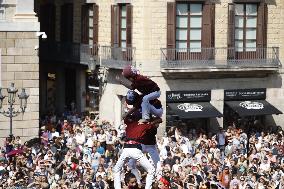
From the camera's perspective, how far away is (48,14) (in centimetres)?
4909

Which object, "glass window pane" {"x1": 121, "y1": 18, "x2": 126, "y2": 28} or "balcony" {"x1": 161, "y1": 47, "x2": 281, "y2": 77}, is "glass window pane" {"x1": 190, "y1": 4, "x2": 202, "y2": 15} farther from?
"glass window pane" {"x1": 121, "y1": 18, "x2": 126, "y2": 28}

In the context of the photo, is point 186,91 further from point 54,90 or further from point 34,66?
point 54,90

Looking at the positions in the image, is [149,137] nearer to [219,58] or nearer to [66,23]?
[219,58]

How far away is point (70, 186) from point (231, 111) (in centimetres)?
1786

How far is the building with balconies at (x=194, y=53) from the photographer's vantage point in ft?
131

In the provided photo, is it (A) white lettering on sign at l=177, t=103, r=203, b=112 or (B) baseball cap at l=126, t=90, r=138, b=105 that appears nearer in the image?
(B) baseball cap at l=126, t=90, r=138, b=105

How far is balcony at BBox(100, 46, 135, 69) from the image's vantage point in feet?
133

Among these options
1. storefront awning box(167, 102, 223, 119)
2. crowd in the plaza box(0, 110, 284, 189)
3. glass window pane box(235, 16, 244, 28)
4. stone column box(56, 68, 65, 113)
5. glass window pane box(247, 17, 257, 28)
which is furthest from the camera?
stone column box(56, 68, 65, 113)

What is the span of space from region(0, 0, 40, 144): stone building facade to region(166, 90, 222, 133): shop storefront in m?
6.69

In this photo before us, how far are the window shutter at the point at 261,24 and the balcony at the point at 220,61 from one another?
0.39 m

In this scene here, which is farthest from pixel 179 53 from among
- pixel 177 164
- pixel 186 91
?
pixel 177 164

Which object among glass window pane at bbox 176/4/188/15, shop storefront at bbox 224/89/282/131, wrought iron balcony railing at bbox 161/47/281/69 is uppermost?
glass window pane at bbox 176/4/188/15

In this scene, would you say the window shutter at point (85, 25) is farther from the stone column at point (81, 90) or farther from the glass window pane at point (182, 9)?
the glass window pane at point (182, 9)

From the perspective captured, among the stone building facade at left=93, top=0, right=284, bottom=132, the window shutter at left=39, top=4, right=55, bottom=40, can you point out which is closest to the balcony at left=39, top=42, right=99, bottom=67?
the window shutter at left=39, top=4, right=55, bottom=40
